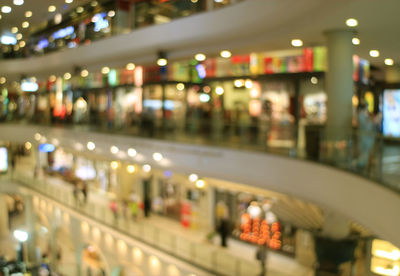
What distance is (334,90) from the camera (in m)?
6.82

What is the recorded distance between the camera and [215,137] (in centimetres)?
909

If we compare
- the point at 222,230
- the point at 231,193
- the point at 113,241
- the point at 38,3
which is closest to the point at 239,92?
the point at 231,193

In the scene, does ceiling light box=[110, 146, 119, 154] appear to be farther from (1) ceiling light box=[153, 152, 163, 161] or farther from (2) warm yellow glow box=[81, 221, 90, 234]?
(2) warm yellow glow box=[81, 221, 90, 234]

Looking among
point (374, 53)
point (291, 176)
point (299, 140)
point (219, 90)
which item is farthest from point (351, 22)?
point (219, 90)

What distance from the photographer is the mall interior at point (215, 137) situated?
→ 619 cm

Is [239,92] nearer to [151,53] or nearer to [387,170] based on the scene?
[151,53]

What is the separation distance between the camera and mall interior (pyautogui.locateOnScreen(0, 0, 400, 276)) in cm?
619

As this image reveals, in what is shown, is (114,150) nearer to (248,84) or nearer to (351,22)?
(248,84)

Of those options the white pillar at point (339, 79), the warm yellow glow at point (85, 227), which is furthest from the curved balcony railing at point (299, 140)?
the warm yellow glow at point (85, 227)

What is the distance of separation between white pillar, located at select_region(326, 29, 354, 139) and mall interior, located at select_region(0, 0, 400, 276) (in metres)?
0.02

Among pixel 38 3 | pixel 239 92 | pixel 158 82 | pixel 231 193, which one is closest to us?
pixel 38 3

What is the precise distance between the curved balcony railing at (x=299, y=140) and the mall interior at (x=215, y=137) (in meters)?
0.03

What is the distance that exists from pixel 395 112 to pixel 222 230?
A: 5.85 m

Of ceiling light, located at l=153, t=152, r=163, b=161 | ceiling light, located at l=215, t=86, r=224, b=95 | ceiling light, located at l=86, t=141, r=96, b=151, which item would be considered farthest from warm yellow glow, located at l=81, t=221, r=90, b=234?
ceiling light, located at l=215, t=86, r=224, b=95
